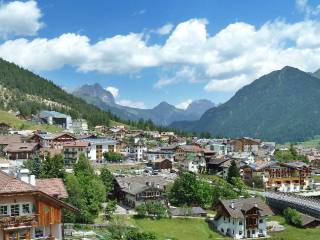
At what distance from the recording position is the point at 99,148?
6649 inches

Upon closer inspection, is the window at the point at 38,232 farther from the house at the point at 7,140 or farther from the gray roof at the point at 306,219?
the house at the point at 7,140

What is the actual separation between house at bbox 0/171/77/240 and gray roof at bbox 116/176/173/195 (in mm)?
69152

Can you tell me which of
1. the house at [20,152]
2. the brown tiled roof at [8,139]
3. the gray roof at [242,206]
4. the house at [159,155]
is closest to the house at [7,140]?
the brown tiled roof at [8,139]

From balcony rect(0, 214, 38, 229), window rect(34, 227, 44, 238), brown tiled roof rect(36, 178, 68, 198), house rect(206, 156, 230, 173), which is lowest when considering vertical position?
house rect(206, 156, 230, 173)

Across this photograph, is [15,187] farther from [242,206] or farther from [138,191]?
[138,191]

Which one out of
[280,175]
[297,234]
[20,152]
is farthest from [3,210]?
[280,175]

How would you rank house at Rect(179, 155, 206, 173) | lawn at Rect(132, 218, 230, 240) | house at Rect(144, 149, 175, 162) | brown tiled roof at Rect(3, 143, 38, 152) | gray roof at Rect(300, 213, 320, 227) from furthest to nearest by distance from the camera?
house at Rect(144, 149, 175, 162), house at Rect(179, 155, 206, 173), brown tiled roof at Rect(3, 143, 38, 152), gray roof at Rect(300, 213, 320, 227), lawn at Rect(132, 218, 230, 240)

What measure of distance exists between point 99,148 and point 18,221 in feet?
464

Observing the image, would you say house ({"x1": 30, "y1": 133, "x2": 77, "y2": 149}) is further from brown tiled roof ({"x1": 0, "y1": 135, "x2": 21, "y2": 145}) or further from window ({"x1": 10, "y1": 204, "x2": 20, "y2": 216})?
window ({"x1": 10, "y1": 204, "x2": 20, "y2": 216})

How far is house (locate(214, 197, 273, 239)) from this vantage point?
90.3 m

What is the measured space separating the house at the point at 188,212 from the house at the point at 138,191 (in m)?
7.42

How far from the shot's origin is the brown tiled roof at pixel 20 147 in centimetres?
14425

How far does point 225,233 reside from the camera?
294ft

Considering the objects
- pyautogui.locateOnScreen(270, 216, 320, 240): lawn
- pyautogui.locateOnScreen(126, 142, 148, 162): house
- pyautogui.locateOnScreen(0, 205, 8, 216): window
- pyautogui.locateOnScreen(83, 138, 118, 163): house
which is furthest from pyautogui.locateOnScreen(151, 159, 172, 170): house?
pyautogui.locateOnScreen(0, 205, 8, 216): window
